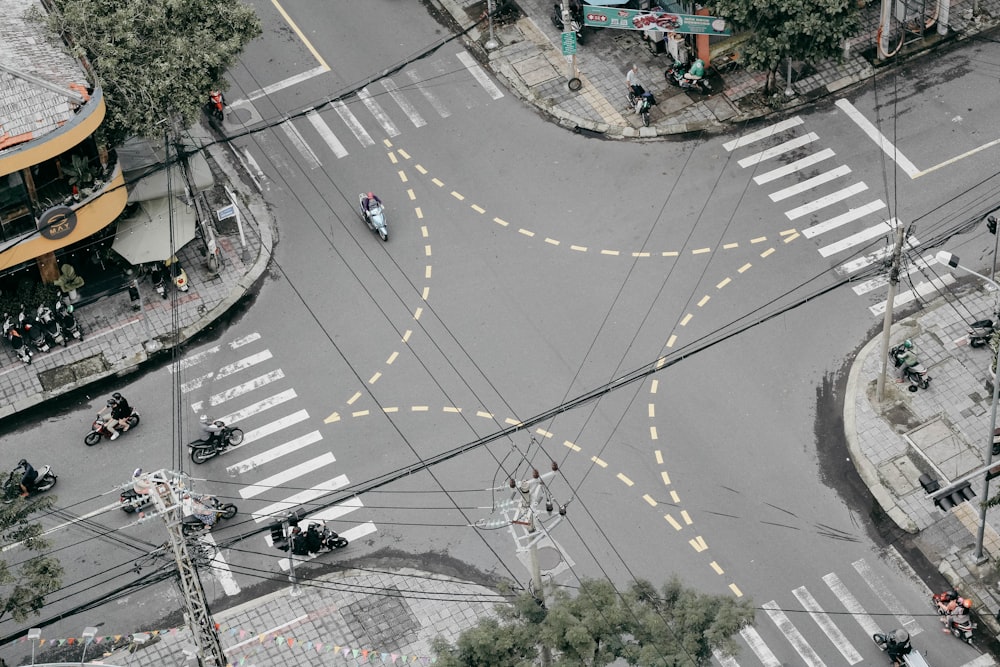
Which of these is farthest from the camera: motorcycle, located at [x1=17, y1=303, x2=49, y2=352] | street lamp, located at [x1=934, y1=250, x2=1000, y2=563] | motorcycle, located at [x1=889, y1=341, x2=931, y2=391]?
motorcycle, located at [x1=17, y1=303, x2=49, y2=352]

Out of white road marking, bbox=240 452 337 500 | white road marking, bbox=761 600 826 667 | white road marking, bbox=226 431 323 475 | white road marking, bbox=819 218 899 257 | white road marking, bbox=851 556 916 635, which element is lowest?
white road marking, bbox=851 556 916 635

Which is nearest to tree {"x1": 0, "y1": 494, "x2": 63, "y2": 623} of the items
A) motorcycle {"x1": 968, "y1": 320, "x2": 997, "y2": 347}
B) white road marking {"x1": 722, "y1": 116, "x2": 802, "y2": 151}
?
white road marking {"x1": 722, "y1": 116, "x2": 802, "y2": 151}

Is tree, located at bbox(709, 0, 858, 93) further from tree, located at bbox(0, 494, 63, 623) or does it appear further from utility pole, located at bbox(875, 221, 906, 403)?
tree, located at bbox(0, 494, 63, 623)

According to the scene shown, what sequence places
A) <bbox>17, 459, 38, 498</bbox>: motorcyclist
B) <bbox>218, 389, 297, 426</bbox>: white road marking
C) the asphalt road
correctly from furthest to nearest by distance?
<bbox>218, 389, 297, 426</bbox>: white road marking → <bbox>17, 459, 38, 498</bbox>: motorcyclist → the asphalt road

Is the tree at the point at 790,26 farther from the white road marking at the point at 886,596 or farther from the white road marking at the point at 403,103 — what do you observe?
the white road marking at the point at 886,596

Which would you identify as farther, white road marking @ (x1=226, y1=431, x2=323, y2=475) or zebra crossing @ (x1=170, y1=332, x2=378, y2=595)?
white road marking @ (x1=226, y1=431, x2=323, y2=475)

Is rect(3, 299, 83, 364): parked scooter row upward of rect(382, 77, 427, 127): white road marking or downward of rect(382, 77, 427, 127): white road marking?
upward

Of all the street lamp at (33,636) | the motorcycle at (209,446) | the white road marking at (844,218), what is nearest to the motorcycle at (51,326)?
the motorcycle at (209,446)
